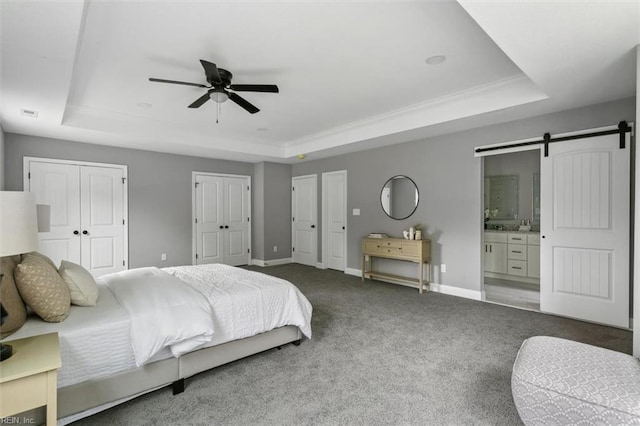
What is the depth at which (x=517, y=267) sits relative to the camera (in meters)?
5.17

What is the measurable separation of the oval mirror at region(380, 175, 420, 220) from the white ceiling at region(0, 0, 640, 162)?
82 centimetres

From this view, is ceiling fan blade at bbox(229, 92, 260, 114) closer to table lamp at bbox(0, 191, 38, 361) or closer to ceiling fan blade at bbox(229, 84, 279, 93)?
ceiling fan blade at bbox(229, 84, 279, 93)

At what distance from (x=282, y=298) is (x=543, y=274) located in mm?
3121

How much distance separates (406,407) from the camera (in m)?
1.97

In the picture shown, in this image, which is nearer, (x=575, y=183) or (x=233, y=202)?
(x=575, y=183)

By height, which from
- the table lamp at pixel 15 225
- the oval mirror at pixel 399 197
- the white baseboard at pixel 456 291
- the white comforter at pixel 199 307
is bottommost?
the white baseboard at pixel 456 291

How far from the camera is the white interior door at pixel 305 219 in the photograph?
6.79m

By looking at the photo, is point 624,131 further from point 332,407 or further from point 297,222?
point 297,222

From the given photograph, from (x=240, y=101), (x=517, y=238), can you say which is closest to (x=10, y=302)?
(x=240, y=101)

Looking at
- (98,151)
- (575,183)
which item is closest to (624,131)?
(575,183)

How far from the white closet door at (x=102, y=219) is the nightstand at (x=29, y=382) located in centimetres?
428

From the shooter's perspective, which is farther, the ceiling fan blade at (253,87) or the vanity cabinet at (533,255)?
the vanity cabinet at (533,255)

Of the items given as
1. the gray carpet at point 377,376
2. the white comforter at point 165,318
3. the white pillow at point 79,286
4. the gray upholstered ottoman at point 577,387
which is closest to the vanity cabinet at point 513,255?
the gray carpet at point 377,376

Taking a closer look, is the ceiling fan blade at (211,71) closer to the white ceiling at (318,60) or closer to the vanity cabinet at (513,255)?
the white ceiling at (318,60)
